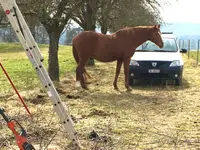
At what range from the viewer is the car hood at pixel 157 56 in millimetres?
14195

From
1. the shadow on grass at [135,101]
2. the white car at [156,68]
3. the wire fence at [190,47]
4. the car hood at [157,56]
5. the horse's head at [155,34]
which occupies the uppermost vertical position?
the horse's head at [155,34]

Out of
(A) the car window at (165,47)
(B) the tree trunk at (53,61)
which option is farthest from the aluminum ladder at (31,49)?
(A) the car window at (165,47)

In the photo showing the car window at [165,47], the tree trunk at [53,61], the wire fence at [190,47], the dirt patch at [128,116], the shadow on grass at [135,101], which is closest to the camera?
the dirt patch at [128,116]

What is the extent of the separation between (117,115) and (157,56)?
244 inches

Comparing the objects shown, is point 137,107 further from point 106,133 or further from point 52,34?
point 52,34

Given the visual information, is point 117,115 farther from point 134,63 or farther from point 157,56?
point 157,56

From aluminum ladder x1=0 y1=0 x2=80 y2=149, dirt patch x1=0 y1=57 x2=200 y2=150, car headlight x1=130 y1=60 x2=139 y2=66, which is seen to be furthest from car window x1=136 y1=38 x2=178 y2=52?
aluminum ladder x1=0 y1=0 x2=80 y2=149

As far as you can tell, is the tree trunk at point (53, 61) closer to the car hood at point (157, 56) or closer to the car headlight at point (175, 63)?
the car hood at point (157, 56)

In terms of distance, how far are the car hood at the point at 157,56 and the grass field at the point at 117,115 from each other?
918 millimetres

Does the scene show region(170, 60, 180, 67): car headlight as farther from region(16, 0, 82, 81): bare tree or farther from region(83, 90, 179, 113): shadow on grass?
region(16, 0, 82, 81): bare tree

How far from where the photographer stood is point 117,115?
8625 mm

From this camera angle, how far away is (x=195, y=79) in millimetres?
15922

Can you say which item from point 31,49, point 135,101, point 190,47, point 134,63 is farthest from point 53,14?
point 190,47

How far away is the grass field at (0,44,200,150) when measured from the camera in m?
5.73
